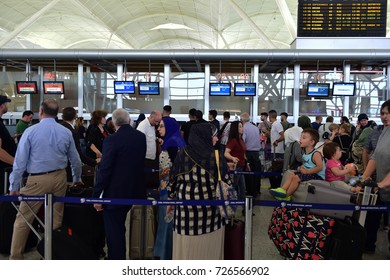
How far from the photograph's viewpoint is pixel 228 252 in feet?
11.9

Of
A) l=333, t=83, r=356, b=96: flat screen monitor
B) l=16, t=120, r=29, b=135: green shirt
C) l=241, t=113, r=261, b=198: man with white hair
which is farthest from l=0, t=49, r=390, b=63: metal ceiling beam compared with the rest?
l=241, t=113, r=261, b=198: man with white hair

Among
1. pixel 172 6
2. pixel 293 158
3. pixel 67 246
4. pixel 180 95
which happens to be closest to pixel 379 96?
pixel 180 95

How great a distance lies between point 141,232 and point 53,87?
11.9m

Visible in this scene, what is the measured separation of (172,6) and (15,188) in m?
27.6

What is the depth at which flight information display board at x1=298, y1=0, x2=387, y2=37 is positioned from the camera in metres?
12.2

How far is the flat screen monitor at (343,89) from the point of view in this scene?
534 inches

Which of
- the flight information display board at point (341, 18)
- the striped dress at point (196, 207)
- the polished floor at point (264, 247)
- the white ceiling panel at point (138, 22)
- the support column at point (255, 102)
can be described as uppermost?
the white ceiling panel at point (138, 22)

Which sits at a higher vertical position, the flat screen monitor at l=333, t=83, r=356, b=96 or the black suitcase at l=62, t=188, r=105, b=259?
the flat screen monitor at l=333, t=83, r=356, b=96

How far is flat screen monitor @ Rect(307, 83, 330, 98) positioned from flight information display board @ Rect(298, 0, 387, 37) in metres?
1.77

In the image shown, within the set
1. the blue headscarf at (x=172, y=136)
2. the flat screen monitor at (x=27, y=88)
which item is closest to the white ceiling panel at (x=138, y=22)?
the flat screen monitor at (x=27, y=88)

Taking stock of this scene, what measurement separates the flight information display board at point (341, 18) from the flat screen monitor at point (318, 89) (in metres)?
1.77

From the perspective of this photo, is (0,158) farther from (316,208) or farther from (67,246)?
(316,208)

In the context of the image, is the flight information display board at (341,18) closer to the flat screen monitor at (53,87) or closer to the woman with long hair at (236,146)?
the woman with long hair at (236,146)

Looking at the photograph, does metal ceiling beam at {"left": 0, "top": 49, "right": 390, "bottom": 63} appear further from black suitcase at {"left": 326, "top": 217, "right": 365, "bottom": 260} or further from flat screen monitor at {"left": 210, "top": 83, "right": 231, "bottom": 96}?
A: black suitcase at {"left": 326, "top": 217, "right": 365, "bottom": 260}
